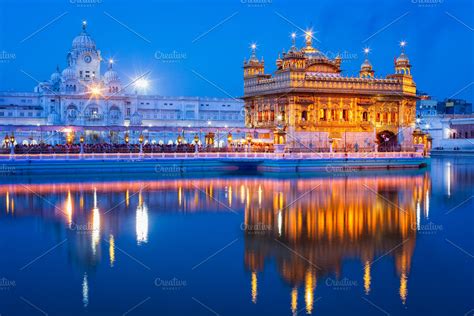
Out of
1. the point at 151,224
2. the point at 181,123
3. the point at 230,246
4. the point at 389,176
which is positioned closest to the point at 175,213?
the point at 151,224

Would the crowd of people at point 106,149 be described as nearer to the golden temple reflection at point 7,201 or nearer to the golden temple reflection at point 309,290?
the golden temple reflection at point 7,201

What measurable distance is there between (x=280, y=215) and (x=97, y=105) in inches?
2678

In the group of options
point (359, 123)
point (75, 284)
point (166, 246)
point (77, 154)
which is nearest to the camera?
point (75, 284)

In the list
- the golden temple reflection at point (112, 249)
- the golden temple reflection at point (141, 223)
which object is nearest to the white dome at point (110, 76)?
the golden temple reflection at point (141, 223)

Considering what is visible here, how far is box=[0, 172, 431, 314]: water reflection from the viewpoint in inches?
542

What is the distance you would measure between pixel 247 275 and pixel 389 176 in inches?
991

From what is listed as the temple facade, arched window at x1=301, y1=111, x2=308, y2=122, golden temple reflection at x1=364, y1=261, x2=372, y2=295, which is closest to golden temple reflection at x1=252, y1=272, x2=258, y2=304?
golden temple reflection at x1=364, y1=261, x2=372, y2=295

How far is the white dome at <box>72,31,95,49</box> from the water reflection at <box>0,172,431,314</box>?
64.9 m

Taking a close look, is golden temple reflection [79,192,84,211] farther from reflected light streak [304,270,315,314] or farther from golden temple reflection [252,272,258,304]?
reflected light streak [304,270,315,314]

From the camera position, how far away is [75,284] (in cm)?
1245

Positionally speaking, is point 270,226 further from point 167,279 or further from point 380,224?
point 167,279

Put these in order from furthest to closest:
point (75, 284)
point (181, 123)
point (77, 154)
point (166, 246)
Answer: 1. point (181, 123)
2. point (77, 154)
3. point (166, 246)
4. point (75, 284)

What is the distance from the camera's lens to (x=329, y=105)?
47.1m

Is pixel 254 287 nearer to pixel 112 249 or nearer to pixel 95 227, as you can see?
pixel 112 249
